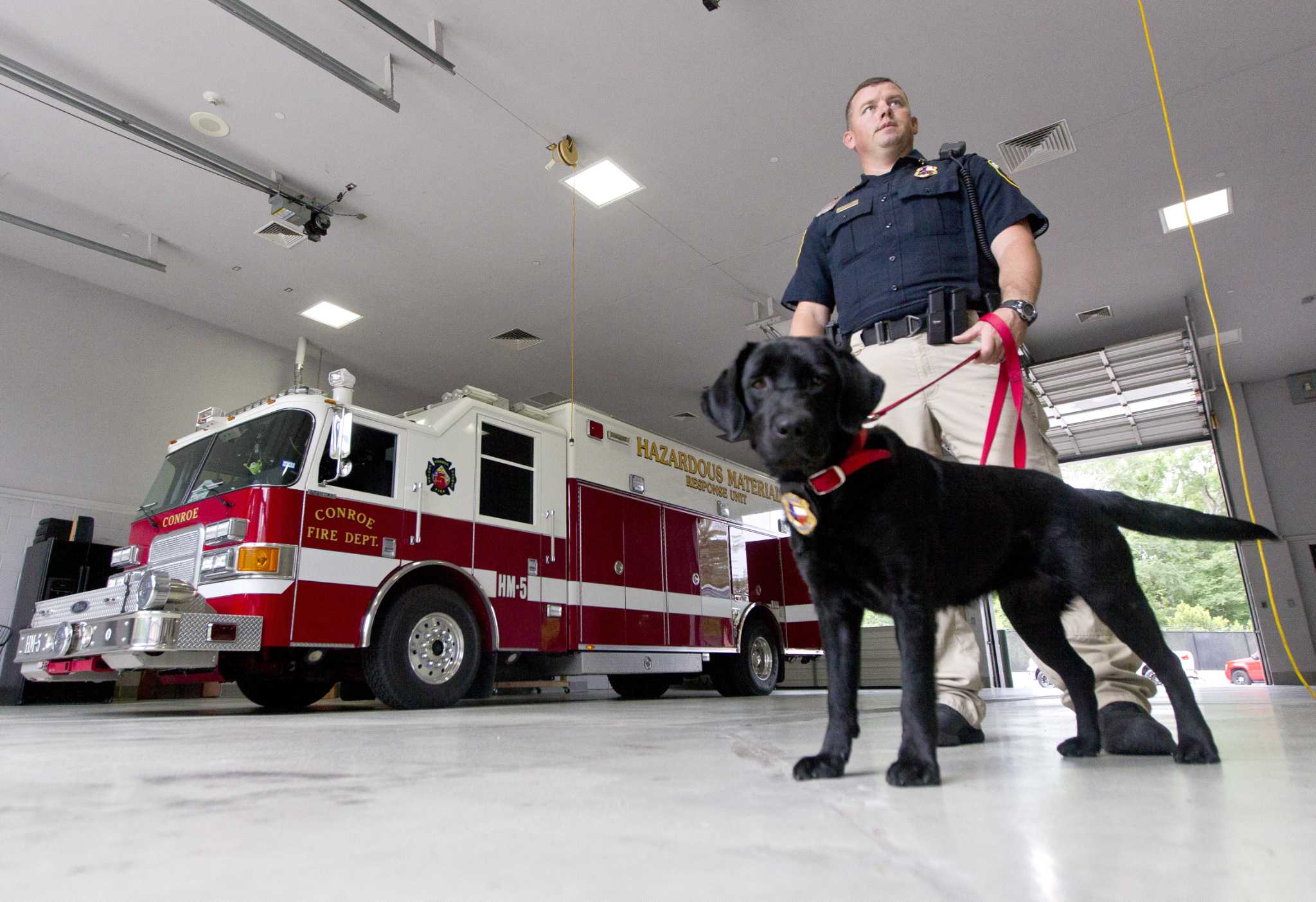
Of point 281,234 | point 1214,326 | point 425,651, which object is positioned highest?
point 281,234

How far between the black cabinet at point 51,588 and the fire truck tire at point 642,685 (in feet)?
18.1

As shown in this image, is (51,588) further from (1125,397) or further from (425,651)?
(1125,397)

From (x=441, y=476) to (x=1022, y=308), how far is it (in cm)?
451

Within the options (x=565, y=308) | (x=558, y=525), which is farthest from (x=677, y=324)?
(x=558, y=525)

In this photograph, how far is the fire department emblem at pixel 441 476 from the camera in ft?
18.5

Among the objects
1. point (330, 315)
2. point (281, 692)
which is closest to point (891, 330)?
point (281, 692)

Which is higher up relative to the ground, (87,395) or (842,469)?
(87,395)

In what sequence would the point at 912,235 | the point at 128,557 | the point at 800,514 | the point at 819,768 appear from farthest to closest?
the point at 128,557
the point at 912,235
the point at 800,514
the point at 819,768

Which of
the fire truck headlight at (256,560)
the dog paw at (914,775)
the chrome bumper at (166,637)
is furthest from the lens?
the fire truck headlight at (256,560)

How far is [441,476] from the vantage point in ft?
18.8

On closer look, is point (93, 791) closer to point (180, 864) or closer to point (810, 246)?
point (180, 864)

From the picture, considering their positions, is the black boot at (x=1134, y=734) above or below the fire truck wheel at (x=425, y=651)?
below

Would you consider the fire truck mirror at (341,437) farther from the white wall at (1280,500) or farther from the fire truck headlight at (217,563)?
the white wall at (1280,500)

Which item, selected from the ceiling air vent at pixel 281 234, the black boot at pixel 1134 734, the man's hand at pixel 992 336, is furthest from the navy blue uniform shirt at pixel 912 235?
the ceiling air vent at pixel 281 234
